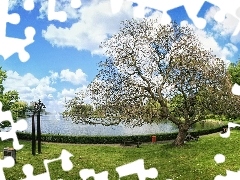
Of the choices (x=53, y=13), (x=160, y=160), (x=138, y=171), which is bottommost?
(x=160, y=160)

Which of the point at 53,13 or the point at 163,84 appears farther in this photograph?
the point at 163,84

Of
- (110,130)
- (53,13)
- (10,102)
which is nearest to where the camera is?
(53,13)

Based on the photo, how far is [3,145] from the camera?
40.3 meters

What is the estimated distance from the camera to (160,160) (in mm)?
29172

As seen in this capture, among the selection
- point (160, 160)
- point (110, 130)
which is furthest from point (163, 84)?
point (110, 130)

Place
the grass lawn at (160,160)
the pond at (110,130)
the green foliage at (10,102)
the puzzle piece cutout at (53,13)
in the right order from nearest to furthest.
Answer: the puzzle piece cutout at (53,13)
the grass lawn at (160,160)
the green foliage at (10,102)
the pond at (110,130)

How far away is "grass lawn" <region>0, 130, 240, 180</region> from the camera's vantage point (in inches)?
944

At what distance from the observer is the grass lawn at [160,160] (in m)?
24.0

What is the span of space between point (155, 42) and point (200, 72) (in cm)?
489

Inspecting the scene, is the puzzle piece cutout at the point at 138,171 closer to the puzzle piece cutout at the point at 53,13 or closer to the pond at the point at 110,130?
the puzzle piece cutout at the point at 53,13

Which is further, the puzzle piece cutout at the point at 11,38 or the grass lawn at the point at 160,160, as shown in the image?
the grass lawn at the point at 160,160

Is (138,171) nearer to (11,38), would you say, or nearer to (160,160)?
(11,38)

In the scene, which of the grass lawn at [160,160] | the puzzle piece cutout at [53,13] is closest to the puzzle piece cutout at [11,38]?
the puzzle piece cutout at [53,13]

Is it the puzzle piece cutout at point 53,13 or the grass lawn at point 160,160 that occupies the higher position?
the puzzle piece cutout at point 53,13
